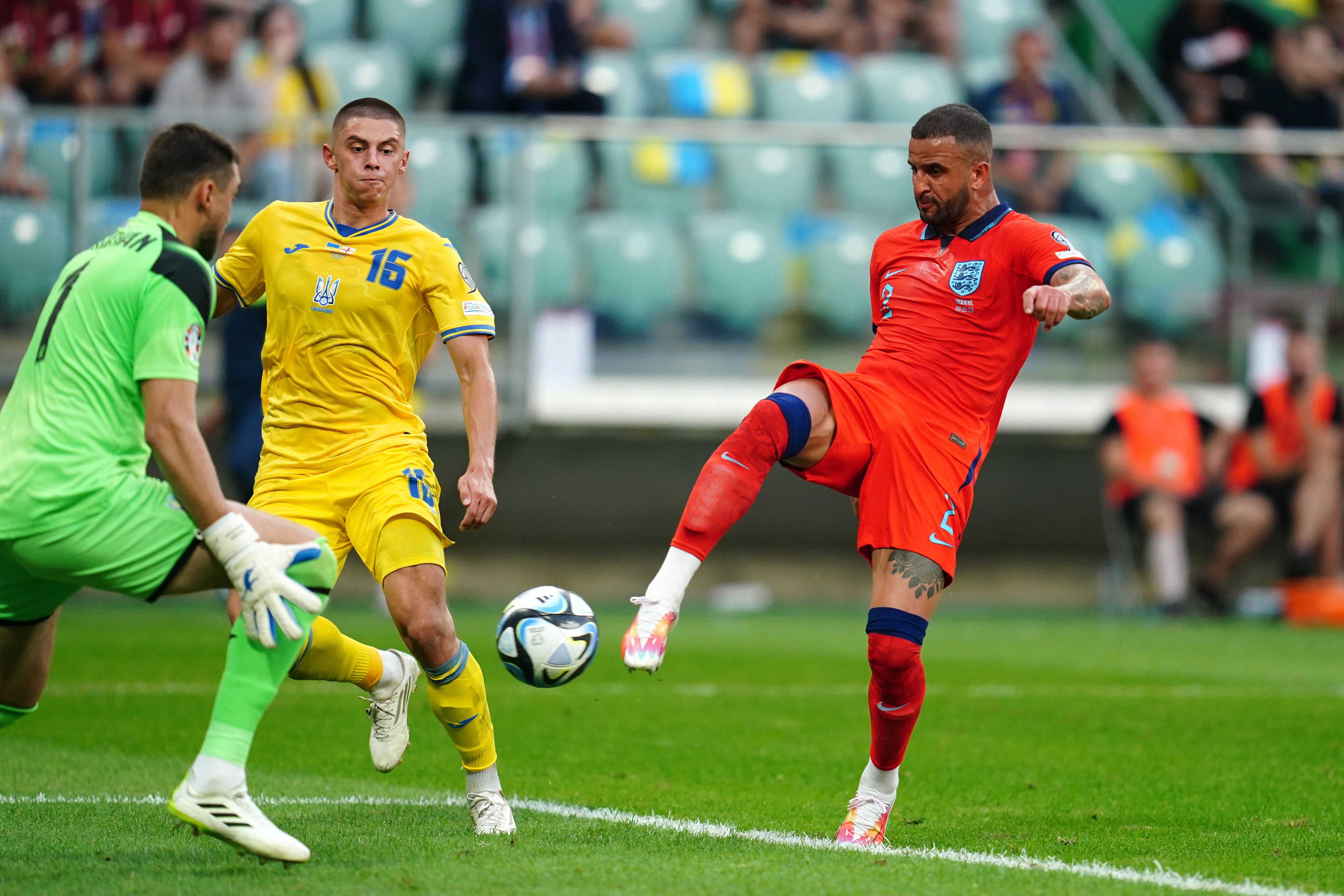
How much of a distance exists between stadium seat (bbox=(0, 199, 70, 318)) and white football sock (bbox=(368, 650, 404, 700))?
832 cm

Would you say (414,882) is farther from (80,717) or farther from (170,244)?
(80,717)

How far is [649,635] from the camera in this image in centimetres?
475

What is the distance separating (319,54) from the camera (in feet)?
51.6

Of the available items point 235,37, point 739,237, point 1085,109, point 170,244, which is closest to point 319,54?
point 235,37

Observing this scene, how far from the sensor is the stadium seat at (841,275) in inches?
546

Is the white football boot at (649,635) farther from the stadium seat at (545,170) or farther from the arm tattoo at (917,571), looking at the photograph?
the stadium seat at (545,170)

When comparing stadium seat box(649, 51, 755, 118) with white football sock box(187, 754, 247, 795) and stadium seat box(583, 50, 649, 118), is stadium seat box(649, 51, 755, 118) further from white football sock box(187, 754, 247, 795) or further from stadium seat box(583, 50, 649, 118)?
white football sock box(187, 754, 247, 795)

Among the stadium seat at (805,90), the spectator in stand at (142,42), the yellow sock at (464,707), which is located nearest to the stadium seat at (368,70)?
the spectator in stand at (142,42)

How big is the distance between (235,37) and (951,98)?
23.5ft

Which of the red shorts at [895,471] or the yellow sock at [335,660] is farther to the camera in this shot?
the yellow sock at [335,660]

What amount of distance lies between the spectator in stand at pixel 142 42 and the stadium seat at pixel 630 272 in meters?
4.26

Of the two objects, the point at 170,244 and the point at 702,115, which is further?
the point at 702,115

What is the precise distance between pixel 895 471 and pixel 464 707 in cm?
157

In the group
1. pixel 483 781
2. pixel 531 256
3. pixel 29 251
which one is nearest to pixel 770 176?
pixel 531 256
